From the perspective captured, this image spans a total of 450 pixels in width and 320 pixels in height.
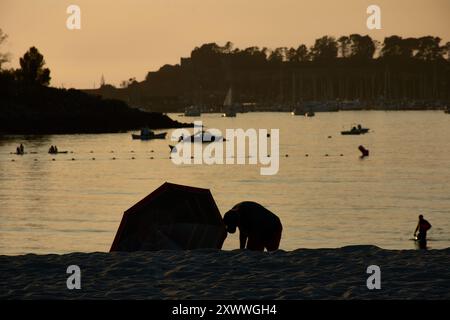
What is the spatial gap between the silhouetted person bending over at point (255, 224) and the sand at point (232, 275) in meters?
0.60

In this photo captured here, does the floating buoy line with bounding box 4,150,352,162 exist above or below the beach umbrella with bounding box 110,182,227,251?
below

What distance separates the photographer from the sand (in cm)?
1505

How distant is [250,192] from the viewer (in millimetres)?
68188

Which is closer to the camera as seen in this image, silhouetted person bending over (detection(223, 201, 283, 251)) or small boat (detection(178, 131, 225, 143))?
silhouetted person bending over (detection(223, 201, 283, 251))

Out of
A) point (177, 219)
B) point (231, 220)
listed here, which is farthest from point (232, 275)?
point (177, 219)

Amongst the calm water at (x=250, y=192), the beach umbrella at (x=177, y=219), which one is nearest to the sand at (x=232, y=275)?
the beach umbrella at (x=177, y=219)

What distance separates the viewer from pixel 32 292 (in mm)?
15320

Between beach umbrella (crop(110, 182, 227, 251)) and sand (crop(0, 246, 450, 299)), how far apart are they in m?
1.16

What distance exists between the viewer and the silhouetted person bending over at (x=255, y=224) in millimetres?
18984

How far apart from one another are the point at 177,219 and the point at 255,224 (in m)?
Answer: 1.87

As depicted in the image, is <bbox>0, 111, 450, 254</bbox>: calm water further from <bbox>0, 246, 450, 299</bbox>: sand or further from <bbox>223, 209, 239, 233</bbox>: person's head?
<bbox>0, 246, 450, 299</bbox>: sand

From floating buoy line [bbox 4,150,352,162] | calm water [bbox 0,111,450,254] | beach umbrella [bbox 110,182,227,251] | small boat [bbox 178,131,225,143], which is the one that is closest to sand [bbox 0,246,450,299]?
beach umbrella [bbox 110,182,227,251]

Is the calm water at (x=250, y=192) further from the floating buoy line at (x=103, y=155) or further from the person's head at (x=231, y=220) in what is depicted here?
the person's head at (x=231, y=220)
